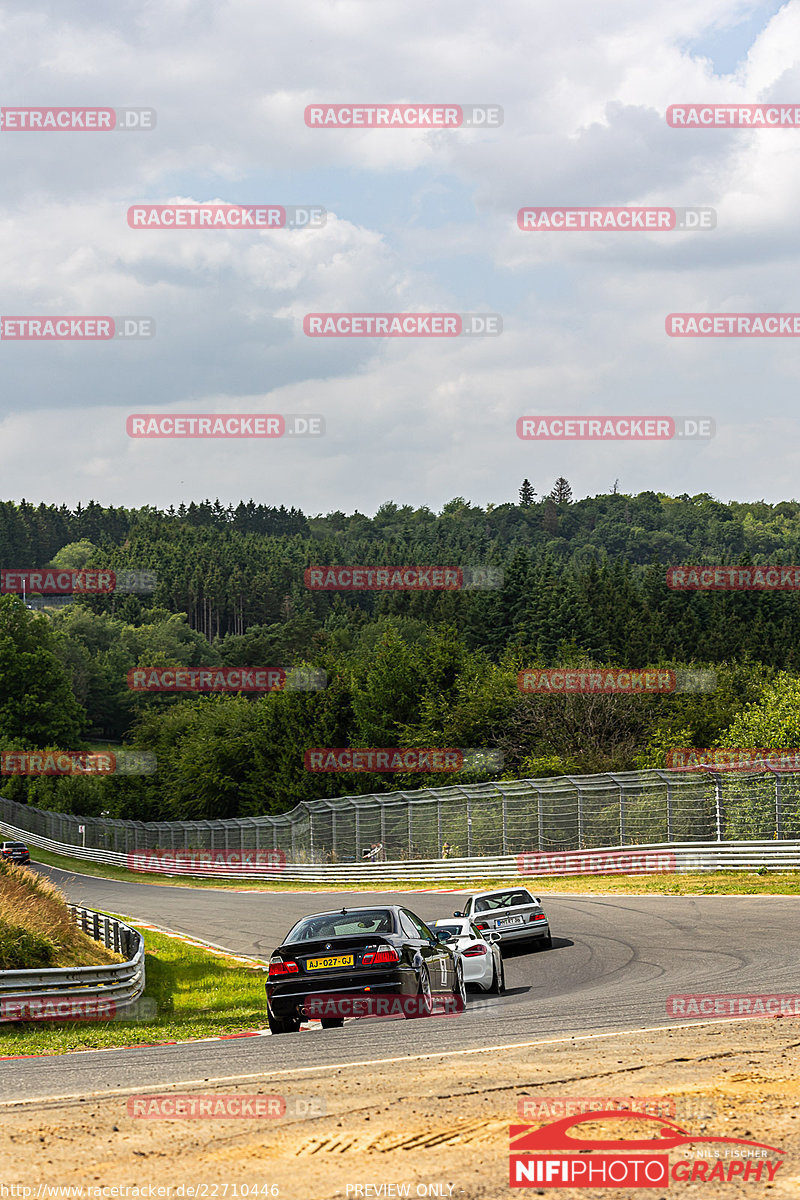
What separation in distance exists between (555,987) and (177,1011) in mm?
5104

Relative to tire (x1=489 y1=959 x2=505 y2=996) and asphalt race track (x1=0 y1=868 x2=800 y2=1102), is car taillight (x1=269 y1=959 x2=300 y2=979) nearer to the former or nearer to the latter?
asphalt race track (x1=0 y1=868 x2=800 y2=1102)

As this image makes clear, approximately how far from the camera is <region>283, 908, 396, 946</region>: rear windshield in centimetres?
1201

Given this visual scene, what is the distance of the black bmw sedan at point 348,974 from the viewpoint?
38.2 feet

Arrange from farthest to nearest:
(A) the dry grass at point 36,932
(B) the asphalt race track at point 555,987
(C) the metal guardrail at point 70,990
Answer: (A) the dry grass at point 36,932
(C) the metal guardrail at point 70,990
(B) the asphalt race track at point 555,987

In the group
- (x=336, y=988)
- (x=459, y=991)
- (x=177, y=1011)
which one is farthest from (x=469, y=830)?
(x=336, y=988)

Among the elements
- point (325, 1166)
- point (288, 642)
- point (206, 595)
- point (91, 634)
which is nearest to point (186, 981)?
point (325, 1166)

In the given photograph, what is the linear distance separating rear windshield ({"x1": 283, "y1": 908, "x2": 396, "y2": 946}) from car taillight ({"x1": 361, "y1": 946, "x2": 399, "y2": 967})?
26 centimetres

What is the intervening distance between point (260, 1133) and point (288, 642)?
138565 mm

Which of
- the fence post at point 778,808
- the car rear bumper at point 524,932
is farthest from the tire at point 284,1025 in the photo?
the fence post at point 778,808

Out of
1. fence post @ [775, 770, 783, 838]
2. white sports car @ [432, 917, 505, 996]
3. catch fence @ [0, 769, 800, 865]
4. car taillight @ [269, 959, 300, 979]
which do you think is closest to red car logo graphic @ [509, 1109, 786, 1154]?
car taillight @ [269, 959, 300, 979]

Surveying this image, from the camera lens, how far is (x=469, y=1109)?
271 inches

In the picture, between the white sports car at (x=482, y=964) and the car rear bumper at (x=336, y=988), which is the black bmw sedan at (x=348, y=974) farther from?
the white sports car at (x=482, y=964)

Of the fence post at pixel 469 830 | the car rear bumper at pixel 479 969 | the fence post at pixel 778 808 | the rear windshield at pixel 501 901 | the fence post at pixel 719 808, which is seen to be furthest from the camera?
the fence post at pixel 469 830

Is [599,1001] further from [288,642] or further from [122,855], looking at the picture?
[288,642]
